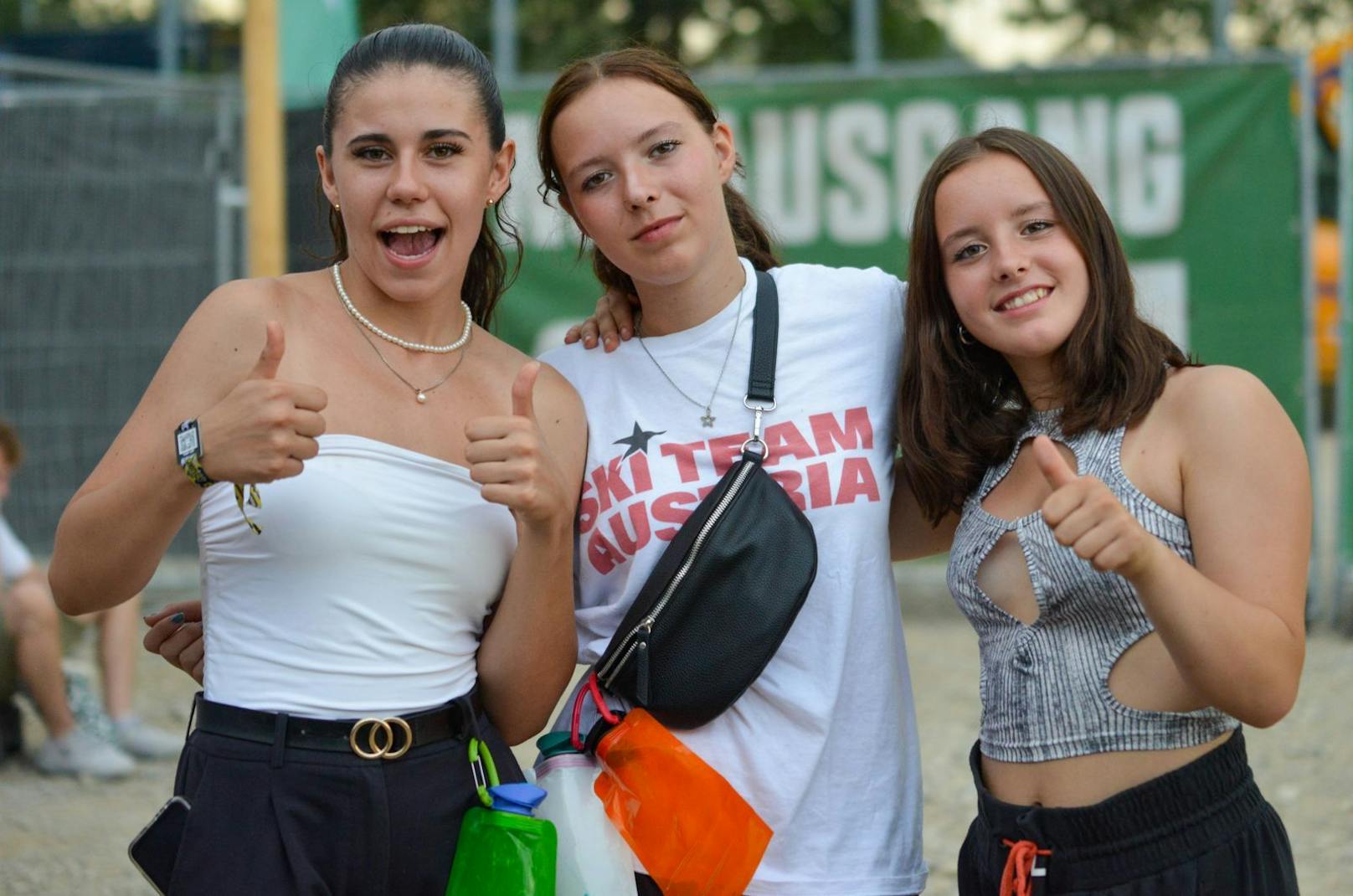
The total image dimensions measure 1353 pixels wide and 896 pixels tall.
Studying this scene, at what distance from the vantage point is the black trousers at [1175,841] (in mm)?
2197

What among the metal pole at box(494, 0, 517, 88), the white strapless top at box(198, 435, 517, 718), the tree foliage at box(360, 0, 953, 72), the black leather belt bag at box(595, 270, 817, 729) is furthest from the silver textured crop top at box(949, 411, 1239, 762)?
the tree foliage at box(360, 0, 953, 72)

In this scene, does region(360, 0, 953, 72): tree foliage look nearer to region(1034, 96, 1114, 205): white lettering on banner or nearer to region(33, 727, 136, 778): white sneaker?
region(1034, 96, 1114, 205): white lettering on banner

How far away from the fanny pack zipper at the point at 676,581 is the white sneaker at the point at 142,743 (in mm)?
3971

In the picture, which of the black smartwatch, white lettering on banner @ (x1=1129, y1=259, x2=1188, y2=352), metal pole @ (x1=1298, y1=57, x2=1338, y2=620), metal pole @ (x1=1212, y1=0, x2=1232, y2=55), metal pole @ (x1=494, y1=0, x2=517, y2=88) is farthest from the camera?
metal pole @ (x1=494, y1=0, x2=517, y2=88)

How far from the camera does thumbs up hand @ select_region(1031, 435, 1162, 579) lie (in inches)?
77.6

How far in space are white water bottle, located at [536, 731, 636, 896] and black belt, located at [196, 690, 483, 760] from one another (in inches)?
10.5

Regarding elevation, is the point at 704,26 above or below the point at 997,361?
above

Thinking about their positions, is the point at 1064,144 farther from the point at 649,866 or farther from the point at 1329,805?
the point at 649,866

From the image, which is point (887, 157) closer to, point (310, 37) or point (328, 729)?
point (310, 37)

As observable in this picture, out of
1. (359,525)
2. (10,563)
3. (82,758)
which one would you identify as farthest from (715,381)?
(10,563)

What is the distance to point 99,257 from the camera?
302 inches

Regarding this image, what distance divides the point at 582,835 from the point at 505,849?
228mm

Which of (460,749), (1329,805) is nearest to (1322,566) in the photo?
(1329,805)

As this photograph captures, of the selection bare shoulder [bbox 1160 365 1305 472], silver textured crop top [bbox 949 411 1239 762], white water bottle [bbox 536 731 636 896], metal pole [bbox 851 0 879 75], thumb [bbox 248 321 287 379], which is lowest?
white water bottle [bbox 536 731 636 896]
